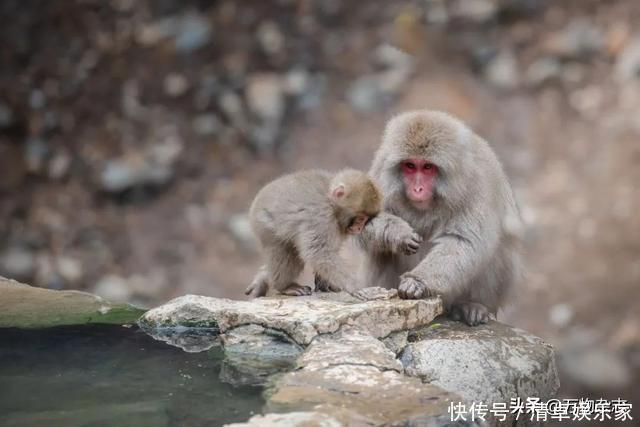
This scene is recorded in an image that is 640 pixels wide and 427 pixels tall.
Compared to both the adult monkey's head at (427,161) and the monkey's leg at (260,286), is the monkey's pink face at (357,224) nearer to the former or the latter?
the adult monkey's head at (427,161)

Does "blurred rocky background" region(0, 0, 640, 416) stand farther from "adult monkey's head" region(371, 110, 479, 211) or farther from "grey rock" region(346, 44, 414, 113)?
"adult monkey's head" region(371, 110, 479, 211)

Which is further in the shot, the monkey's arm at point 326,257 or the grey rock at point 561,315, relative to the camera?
the grey rock at point 561,315

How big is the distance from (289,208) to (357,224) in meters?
0.32

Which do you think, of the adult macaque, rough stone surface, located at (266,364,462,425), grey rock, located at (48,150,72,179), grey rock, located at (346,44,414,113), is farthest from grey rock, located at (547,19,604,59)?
rough stone surface, located at (266,364,462,425)

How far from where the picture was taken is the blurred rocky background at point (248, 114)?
8.46 m

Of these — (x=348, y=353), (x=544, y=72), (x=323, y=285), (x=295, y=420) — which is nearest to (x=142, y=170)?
(x=544, y=72)

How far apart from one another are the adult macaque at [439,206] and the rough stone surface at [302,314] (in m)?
0.29

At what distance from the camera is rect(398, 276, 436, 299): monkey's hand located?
4.22m

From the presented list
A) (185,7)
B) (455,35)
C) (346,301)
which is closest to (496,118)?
(455,35)

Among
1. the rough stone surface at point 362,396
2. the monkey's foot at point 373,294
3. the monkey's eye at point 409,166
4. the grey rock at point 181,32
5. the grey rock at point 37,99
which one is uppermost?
the grey rock at point 181,32

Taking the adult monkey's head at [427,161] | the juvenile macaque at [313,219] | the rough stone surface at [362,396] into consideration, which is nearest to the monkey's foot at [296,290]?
the juvenile macaque at [313,219]

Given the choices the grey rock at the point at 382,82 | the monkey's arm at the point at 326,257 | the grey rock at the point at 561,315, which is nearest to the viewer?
the monkey's arm at the point at 326,257

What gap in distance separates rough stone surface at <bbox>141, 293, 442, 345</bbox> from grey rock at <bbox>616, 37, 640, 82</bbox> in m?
5.09

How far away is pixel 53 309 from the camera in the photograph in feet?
14.4
